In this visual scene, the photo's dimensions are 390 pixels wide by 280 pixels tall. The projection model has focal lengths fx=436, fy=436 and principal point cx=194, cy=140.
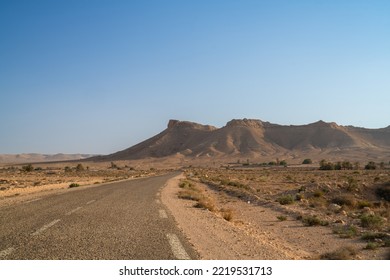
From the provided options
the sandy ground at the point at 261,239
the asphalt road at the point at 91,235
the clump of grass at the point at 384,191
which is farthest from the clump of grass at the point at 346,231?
the clump of grass at the point at 384,191

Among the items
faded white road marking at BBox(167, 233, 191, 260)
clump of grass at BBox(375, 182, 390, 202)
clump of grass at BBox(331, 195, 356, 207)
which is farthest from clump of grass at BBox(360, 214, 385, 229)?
clump of grass at BBox(375, 182, 390, 202)

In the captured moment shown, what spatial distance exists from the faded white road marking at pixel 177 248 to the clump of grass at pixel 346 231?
24.6 ft

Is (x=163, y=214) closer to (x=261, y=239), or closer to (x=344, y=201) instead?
(x=261, y=239)

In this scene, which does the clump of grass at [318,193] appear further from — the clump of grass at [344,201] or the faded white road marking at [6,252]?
the faded white road marking at [6,252]

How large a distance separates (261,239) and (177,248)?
4.49 metres

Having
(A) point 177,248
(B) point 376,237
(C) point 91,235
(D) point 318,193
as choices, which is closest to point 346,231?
(B) point 376,237

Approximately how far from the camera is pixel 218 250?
9.97 metres

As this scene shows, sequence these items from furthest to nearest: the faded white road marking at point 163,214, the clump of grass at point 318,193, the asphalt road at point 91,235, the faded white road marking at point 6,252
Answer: the clump of grass at point 318,193 → the faded white road marking at point 163,214 → the asphalt road at point 91,235 → the faded white road marking at point 6,252

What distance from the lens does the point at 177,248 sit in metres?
9.64

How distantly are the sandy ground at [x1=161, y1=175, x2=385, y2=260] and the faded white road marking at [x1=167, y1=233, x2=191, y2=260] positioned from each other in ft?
1.17

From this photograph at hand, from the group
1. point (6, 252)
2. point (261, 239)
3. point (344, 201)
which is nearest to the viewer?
point (6, 252)

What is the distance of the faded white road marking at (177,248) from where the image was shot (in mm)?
8734
